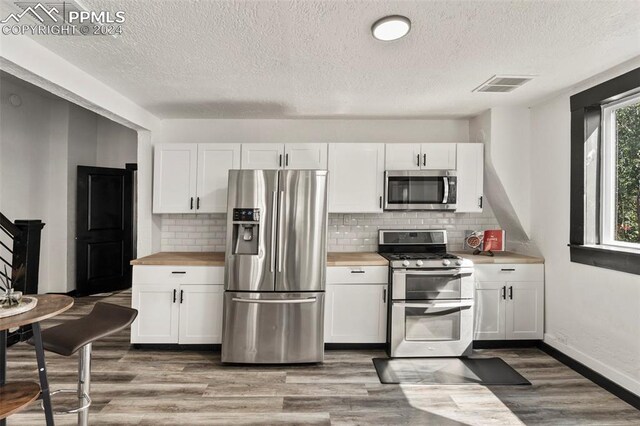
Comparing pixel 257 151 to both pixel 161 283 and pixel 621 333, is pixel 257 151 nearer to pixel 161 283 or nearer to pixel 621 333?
pixel 161 283

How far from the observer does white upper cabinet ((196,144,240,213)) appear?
3623 mm

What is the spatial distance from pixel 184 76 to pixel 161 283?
6.26ft

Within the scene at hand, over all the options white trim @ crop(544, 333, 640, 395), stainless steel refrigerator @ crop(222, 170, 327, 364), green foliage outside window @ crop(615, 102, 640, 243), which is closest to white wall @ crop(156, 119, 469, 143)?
stainless steel refrigerator @ crop(222, 170, 327, 364)

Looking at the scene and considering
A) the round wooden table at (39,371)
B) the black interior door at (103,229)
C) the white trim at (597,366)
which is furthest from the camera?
the black interior door at (103,229)

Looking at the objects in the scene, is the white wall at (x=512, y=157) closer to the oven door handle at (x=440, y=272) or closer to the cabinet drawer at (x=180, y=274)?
the oven door handle at (x=440, y=272)

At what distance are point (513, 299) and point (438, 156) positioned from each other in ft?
5.38

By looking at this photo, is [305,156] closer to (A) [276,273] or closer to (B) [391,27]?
(A) [276,273]

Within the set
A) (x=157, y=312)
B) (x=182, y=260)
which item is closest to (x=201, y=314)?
(x=157, y=312)

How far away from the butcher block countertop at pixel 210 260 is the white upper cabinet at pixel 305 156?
99cm

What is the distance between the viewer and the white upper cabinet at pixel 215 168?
362 centimetres

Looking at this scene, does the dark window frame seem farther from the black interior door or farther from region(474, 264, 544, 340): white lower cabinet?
the black interior door

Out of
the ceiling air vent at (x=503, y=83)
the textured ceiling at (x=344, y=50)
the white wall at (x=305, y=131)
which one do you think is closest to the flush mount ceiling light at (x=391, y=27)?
the textured ceiling at (x=344, y=50)

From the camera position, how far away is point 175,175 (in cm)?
364

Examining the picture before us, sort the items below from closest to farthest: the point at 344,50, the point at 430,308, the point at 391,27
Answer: the point at 391,27 < the point at 344,50 < the point at 430,308
